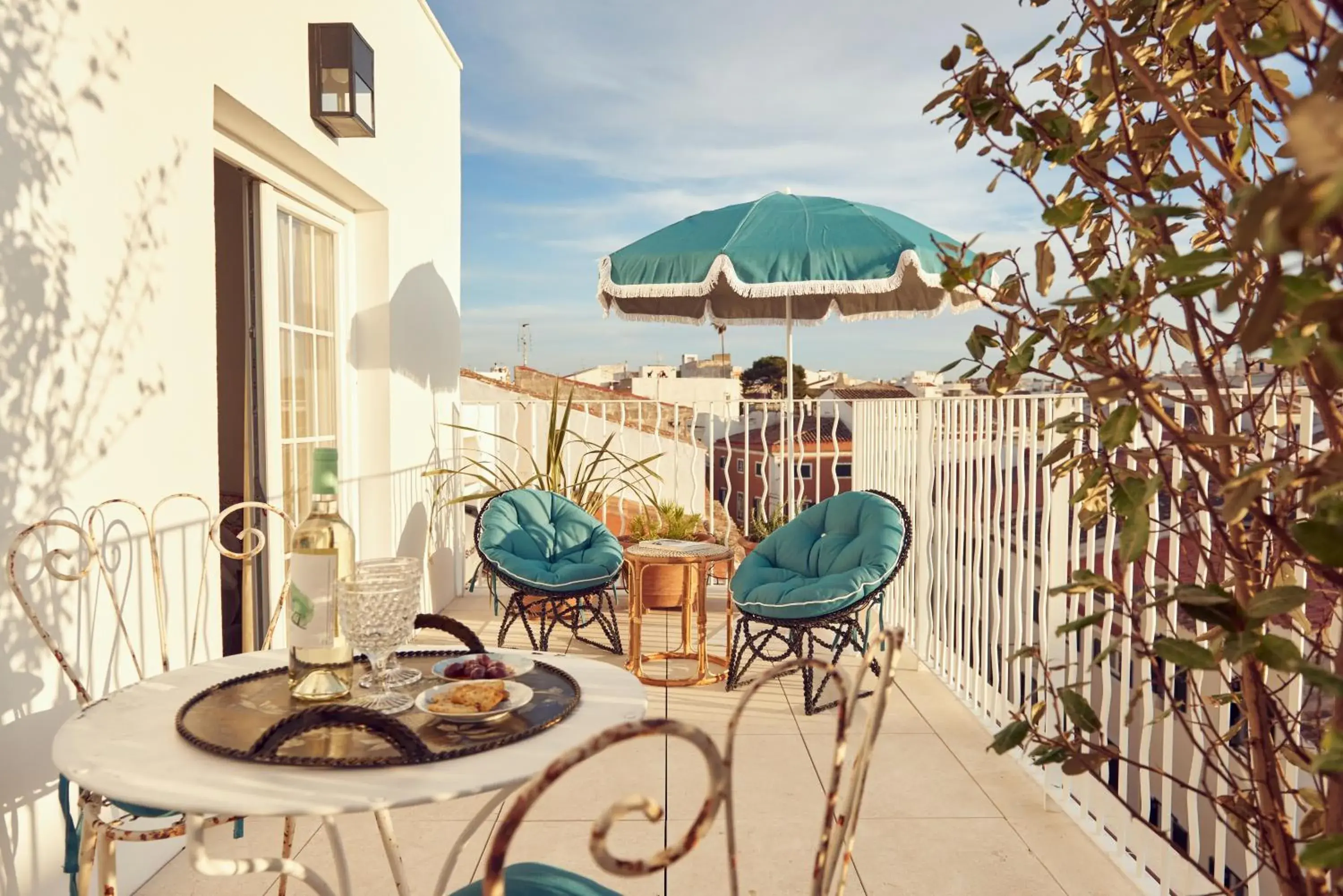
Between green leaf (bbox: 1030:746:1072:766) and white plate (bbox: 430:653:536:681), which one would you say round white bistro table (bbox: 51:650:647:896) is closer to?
white plate (bbox: 430:653:536:681)

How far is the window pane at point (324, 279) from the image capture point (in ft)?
13.6

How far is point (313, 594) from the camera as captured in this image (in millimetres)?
1378

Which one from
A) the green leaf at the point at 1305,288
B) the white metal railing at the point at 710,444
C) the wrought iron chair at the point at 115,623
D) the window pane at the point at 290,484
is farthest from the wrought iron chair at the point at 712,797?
the white metal railing at the point at 710,444

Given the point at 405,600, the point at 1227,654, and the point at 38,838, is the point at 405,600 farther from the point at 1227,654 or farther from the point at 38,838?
the point at 38,838

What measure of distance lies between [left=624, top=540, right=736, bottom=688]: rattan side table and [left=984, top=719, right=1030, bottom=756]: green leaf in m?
2.94

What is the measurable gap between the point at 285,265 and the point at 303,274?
0.21 meters

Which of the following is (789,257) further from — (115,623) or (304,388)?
(115,623)

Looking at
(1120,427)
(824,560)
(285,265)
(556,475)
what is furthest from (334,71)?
(1120,427)

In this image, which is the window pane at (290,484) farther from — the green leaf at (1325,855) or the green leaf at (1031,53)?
the green leaf at (1325,855)

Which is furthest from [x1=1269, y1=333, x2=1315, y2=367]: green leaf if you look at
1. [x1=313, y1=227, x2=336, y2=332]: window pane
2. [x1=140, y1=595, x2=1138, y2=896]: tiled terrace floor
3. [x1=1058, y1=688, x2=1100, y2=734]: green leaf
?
[x1=313, y1=227, x2=336, y2=332]: window pane

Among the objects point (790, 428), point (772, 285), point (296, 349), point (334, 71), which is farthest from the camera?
point (790, 428)

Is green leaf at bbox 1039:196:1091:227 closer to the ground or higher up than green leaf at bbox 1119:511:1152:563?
higher up

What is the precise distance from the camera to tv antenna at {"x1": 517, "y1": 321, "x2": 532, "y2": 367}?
84.2 feet

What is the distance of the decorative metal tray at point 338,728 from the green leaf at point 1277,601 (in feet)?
2.98
